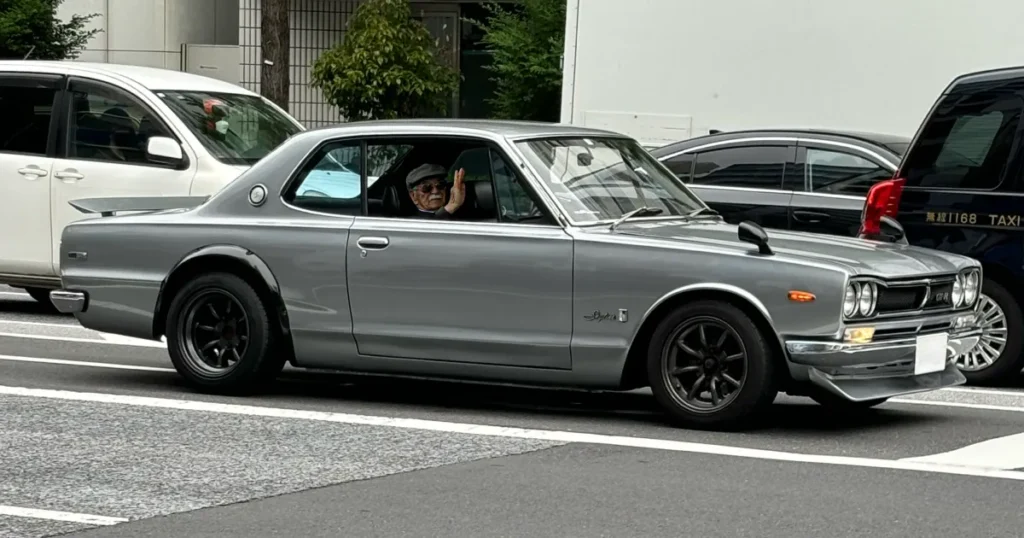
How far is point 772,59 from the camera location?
1512 centimetres

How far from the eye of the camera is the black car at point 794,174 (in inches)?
485

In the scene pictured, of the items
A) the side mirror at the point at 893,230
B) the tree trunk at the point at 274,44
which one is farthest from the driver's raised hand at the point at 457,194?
the tree trunk at the point at 274,44

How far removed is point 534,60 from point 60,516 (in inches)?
718

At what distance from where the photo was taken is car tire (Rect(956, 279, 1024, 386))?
34.1 ft

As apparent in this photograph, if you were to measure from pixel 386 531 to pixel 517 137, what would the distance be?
3.11 metres

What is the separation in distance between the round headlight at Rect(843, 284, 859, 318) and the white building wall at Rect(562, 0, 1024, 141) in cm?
631

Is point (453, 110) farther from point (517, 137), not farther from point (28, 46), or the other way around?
point (517, 137)

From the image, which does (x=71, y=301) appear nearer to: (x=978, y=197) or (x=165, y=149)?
(x=165, y=149)

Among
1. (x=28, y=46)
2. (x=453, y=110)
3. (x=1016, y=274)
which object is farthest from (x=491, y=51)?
(x=1016, y=274)

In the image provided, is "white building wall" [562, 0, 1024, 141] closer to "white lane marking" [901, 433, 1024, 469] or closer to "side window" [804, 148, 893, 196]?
"side window" [804, 148, 893, 196]

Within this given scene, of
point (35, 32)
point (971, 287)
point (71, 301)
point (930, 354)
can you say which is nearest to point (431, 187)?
point (71, 301)

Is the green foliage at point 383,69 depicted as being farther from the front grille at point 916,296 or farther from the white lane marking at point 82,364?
the front grille at point 916,296

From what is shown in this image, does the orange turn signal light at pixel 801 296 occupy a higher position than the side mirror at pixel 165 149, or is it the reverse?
the side mirror at pixel 165 149

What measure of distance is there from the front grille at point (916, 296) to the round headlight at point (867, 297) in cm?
6
